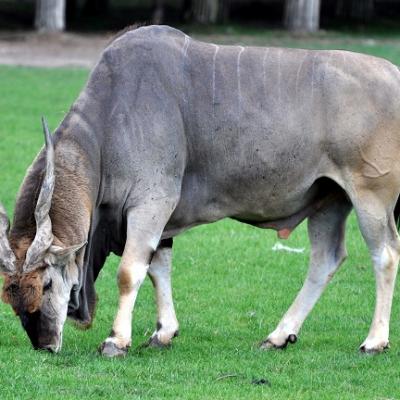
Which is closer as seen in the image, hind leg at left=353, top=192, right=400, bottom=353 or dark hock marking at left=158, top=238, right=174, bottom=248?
hind leg at left=353, top=192, right=400, bottom=353

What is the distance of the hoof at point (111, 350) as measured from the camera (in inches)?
269

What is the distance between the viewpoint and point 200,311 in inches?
323

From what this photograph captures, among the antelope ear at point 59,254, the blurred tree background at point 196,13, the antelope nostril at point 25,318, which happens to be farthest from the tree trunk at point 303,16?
the antelope nostril at point 25,318

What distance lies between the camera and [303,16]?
2661 centimetres

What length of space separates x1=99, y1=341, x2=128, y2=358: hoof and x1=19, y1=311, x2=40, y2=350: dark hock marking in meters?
A: 0.41

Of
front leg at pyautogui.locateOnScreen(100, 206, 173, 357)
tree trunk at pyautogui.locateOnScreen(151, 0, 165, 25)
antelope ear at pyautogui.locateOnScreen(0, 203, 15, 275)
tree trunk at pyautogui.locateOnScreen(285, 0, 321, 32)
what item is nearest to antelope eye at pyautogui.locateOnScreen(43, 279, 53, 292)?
antelope ear at pyautogui.locateOnScreen(0, 203, 15, 275)

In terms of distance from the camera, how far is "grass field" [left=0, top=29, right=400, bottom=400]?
6.18 metres

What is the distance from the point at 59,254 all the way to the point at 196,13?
71.0 ft

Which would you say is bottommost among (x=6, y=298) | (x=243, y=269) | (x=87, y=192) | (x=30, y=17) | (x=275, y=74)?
(x=30, y=17)

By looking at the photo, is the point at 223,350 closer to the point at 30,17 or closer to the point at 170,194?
the point at 170,194

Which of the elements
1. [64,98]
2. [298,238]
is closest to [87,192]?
[298,238]

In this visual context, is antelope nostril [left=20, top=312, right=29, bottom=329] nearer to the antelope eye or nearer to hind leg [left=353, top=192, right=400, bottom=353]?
the antelope eye

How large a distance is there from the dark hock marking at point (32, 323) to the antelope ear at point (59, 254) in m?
0.27

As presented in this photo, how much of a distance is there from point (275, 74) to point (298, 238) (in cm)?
358
